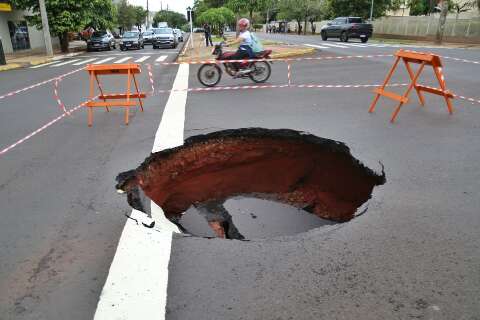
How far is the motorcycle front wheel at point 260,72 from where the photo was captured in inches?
457

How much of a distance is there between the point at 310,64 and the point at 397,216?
13.6 m

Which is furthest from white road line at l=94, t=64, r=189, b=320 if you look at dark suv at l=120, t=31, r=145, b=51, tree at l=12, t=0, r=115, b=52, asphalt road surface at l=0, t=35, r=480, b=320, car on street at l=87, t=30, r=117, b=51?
car on street at l=87, t=30, r=117, b=51

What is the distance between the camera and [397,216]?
144 inches

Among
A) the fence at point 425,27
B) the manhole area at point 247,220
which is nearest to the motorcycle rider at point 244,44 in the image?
the manhole area at point 247,220

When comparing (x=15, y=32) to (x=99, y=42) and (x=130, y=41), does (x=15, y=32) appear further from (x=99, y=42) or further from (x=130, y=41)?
(x=130, y=41)

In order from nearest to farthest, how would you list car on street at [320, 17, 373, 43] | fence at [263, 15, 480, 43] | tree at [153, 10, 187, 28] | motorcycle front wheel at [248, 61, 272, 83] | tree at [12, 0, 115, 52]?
motorcycle front wheel at [248, 61, 272, 83] < tree at [12, 0, 115, 52] < car on street at [320, 17, 373, 43] < fence at [263, 15, 480, 43] < tree at [153, 10, 187, 28]

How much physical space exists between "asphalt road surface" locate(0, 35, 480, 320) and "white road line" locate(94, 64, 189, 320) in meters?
0.06

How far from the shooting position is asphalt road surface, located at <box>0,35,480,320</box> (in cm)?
259

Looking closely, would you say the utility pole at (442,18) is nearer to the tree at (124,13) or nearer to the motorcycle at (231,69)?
the motorcycle at (231,69)

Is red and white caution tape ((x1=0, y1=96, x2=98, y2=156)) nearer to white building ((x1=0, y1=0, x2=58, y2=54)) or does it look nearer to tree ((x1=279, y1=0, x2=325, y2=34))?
white building ((x1=0, y1=0, x2=58, y2=54))

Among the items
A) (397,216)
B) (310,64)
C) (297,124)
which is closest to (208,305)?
(397,216)

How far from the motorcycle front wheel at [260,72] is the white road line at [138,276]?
821 cm

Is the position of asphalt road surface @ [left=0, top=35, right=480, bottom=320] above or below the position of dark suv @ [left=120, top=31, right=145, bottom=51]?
below

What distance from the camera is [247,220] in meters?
5.65
